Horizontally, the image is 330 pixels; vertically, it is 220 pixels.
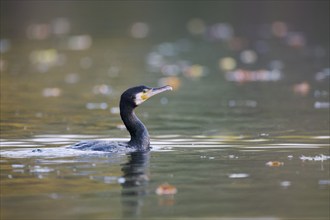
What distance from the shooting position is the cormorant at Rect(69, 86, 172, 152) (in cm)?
1307

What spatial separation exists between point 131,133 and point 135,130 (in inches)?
3.2

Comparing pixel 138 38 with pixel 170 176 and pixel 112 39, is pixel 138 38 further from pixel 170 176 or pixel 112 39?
pixel 170 176

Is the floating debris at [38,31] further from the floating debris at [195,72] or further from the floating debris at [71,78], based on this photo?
the floating debris at [195,72]

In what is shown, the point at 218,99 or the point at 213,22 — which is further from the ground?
the point at 213,22

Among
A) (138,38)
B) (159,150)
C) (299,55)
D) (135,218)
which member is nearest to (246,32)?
(138,38)

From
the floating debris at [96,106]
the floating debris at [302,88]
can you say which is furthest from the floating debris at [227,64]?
the floating debris at [96,106]

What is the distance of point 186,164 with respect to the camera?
12039 mm

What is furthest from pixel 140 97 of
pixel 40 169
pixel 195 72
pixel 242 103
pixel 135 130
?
pixel 195 72

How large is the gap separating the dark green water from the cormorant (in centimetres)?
25

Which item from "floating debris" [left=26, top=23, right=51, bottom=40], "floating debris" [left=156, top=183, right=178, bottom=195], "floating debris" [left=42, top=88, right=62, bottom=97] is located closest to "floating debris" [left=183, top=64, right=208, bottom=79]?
"floating debris" [left=42, top=88, right=62, bottom=97]

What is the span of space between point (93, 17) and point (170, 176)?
3415cm

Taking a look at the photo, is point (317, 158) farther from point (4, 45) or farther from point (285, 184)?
point (4, 45)

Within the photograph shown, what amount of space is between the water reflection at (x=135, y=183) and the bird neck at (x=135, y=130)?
375 millimetres

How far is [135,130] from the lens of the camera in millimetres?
13938
